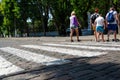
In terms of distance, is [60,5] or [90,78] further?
[60,5]

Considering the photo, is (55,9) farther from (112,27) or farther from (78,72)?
(78,72)

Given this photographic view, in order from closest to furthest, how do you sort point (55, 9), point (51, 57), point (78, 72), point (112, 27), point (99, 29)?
point (78, 72) → point (51, 57) → point (112, 27) → point (99, 29) → point (55, 9)

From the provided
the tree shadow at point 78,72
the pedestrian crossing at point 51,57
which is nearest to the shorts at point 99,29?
the pedestrian crossing at point 51,57

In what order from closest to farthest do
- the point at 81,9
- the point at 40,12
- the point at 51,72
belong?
1. the point at 51,72
2. the point at 81,9
3. the point at 40,12

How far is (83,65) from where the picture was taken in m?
7.70

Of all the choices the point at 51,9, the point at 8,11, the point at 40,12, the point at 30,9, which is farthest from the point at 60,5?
the point at 8,11

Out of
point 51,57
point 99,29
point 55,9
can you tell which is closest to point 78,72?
point 51,57

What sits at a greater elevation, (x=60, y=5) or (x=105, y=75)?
(x=60, y=5)

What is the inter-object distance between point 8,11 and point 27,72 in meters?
56.9

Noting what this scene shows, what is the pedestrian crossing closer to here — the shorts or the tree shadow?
the tree shadow

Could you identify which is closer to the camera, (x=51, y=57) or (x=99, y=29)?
(x=51, y=57)

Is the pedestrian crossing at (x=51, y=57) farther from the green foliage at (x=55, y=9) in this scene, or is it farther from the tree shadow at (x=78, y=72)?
the green foliage at (x=55, y=9)

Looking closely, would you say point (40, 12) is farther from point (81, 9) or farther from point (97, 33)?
point (97, 33)

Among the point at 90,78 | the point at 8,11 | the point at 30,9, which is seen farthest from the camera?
the point at 8,11
